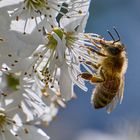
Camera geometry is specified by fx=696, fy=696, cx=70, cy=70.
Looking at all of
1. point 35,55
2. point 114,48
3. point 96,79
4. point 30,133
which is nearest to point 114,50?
point 114,48

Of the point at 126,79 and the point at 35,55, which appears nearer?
the point at 35,55

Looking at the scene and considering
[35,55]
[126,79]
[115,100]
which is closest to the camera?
[35,55]

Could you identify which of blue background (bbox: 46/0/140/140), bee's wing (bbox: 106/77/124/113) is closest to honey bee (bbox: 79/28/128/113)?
bee's wing (bbox: 106/77/124/113)

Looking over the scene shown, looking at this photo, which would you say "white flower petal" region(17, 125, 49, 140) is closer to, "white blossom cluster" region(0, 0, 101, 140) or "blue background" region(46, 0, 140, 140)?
"white blossom cluster" region(0, 0, 101, 140)

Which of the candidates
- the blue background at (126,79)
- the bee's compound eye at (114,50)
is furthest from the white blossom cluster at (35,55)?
the blue background at (126,79)

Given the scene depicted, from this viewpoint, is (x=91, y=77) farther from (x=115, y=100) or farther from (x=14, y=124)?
(x=14, y=124)

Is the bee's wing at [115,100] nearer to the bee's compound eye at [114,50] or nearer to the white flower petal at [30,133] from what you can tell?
the bee's compound eye at [114,50]
